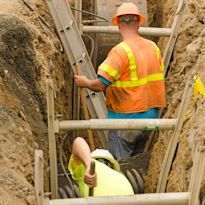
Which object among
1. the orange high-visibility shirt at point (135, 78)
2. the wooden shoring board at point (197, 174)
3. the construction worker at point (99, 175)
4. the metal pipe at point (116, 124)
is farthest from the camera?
the orange high-visibility shirt at point (135, 78)

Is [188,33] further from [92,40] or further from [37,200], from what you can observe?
[37,200]

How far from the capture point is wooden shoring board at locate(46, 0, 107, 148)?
8734 millimetres

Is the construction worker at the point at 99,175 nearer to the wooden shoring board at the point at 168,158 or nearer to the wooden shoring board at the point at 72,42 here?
the wooden shoring board at the point at 168,158

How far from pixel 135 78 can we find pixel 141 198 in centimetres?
317

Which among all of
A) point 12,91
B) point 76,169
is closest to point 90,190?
point 76,169

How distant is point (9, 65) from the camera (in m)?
7.12

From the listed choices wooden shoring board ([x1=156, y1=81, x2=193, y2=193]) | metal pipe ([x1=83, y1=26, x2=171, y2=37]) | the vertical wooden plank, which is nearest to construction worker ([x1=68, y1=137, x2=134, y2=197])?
the vertical wooden plank

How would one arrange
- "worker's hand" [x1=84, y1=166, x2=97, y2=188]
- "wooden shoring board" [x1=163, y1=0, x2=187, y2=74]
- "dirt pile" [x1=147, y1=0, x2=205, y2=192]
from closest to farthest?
"worker's hand" [x1=84, y1=166, x2=97, y2=188]
"dirt pile" [x1=147, y1=0, x2=205, y2=192]
"wooden shoring board" [x1=163, y1=0, x2=187, y2=74]

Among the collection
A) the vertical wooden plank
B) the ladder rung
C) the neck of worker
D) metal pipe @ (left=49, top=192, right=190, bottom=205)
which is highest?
the neck of worker

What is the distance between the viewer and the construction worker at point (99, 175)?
5391mm

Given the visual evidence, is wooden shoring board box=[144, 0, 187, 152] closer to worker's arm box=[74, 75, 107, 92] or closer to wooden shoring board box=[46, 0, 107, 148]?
wooden shoring board box=[46, 0, 107, 148]

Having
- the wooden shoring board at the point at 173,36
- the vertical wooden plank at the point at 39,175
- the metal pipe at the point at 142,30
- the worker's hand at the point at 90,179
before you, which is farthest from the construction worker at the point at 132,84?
the vertical wooden plank at the point at 39,175

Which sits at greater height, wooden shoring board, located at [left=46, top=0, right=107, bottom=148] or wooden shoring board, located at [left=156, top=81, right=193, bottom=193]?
wooden shoring board, located at [left=46, top=0, right=107, bottom=148]

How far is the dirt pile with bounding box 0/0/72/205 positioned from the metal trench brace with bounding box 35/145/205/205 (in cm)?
19
